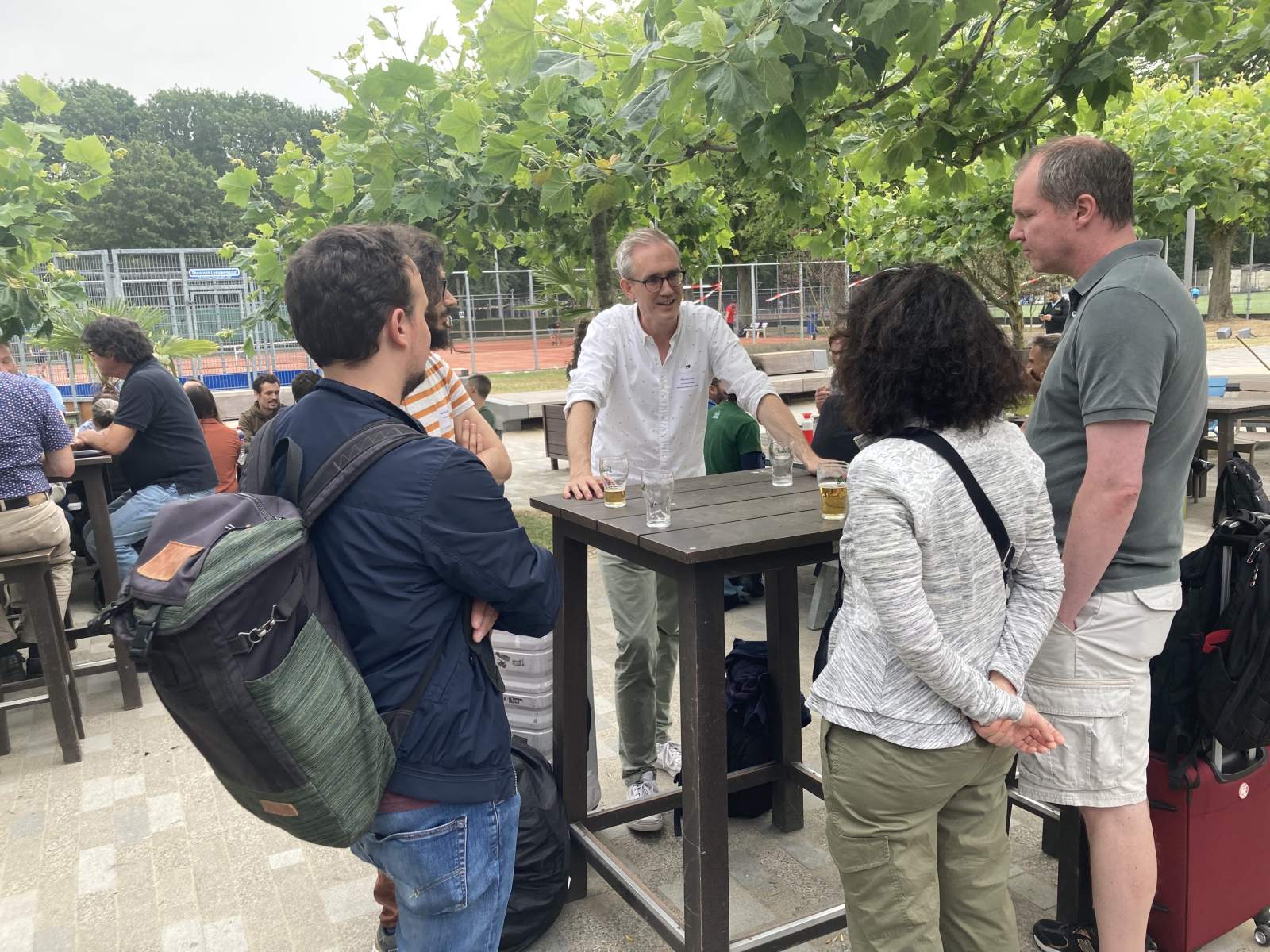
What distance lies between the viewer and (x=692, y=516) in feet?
7.76

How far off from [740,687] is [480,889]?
1.63m

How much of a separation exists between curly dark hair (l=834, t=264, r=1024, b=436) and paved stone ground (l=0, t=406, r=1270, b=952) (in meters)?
1.58

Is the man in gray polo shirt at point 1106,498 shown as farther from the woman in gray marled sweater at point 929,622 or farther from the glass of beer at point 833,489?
the glass of beer at point 833,489

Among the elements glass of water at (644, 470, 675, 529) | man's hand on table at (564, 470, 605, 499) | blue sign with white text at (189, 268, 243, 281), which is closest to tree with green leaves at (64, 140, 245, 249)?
blue sign with white text at (189, 268, 243, 281)

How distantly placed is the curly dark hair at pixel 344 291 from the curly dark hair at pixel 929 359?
0.84m

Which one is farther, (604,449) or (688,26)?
(604,449)

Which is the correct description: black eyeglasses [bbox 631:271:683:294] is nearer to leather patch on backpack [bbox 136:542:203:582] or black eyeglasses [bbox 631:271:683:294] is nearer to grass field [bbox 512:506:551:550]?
leather patch on backpack [bbox 136:542:203:582]

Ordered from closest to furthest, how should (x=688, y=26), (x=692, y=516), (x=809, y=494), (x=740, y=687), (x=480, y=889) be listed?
(x=480, y=889)
(x=688, y=26)
(x=692, y=516)
(x=809, y=494)
(x=740, y=687)

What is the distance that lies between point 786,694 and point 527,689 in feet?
2.85

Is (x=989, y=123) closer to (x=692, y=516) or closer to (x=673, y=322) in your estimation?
(x=673, y=322)

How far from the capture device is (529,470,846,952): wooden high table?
2.12m

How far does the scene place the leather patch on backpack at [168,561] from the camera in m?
1.24

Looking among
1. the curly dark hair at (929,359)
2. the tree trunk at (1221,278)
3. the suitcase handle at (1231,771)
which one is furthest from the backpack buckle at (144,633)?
the tree trunk at (1221,278)

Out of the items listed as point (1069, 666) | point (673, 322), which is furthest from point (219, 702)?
point (673, 322)
